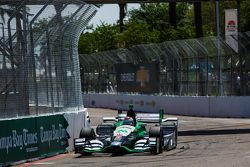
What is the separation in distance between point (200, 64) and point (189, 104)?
201 cm

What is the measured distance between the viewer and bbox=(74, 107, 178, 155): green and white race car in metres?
17.0

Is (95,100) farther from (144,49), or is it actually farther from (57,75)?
(57,75)

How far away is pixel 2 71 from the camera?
15.9 m

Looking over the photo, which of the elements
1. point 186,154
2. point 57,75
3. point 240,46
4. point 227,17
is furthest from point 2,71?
point 227,17

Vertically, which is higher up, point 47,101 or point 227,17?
point 227,17

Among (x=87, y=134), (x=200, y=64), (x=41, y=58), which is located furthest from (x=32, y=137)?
(x=200, y=64)

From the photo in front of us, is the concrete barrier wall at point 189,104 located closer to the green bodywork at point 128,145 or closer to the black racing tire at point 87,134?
the green bodywork at point 128,145

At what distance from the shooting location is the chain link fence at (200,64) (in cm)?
3142

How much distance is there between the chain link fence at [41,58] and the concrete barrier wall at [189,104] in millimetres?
12893

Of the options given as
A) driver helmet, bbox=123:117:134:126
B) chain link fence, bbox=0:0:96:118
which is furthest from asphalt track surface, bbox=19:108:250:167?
chain link fence, bbox=0:0:96:118

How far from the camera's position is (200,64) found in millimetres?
34344

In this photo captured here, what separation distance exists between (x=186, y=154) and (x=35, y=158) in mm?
3423

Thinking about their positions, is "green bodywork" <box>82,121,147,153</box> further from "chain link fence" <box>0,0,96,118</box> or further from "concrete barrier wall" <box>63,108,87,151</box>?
"chain link fence" <box>0,0,96,118</box>

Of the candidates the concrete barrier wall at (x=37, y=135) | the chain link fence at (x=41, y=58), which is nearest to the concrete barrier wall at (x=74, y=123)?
the concrete barrier wall at (x=37, y=135)
